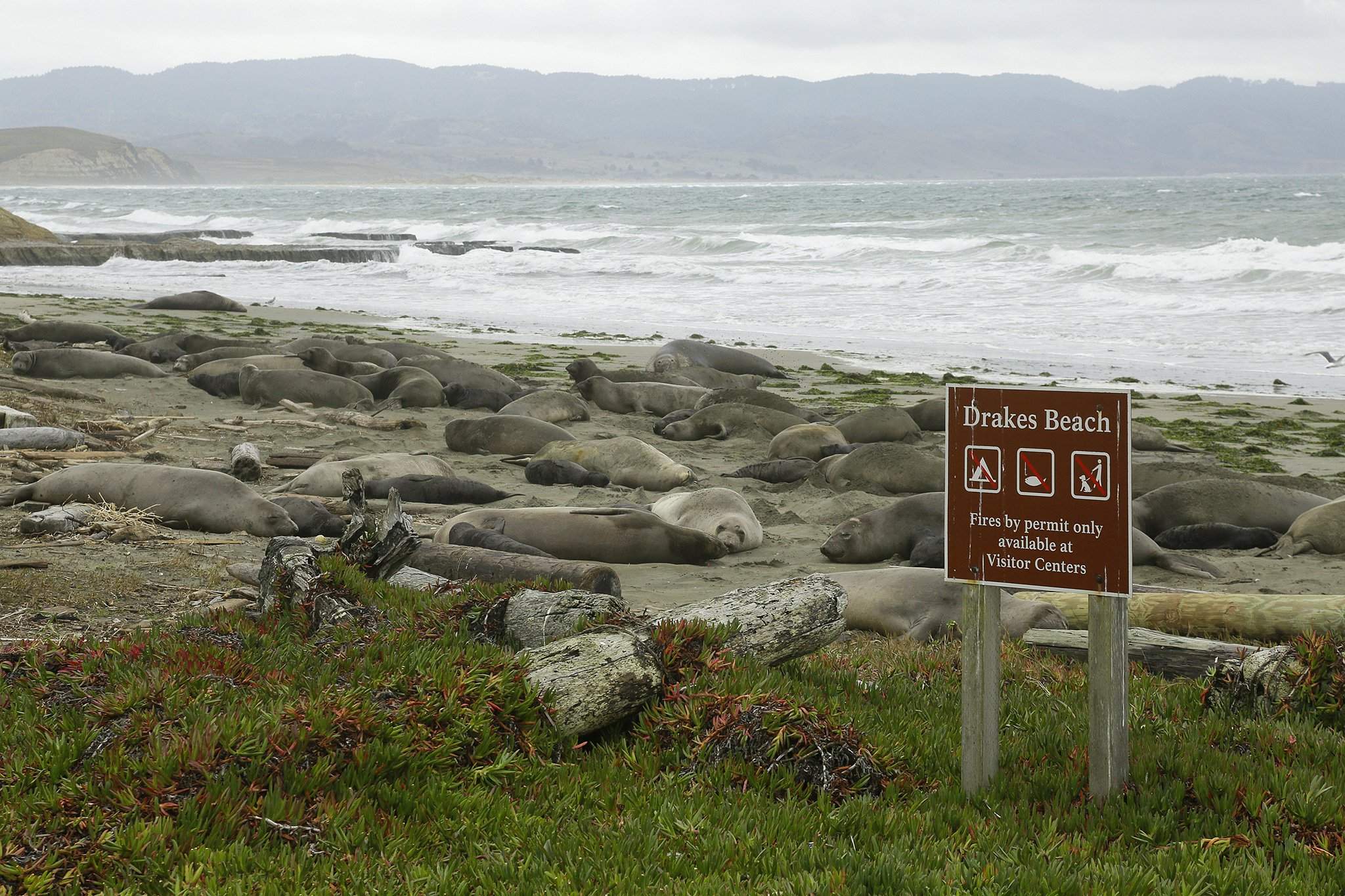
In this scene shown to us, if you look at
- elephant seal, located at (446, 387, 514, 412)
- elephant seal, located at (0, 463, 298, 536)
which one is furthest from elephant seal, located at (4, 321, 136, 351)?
elephant seal, located at (0, 463, 298, 536)

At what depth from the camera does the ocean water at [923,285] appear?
70.3 feet

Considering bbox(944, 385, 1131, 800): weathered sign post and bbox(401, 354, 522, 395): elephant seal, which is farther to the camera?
bbox(401, 354, 522, 395): elephant seal

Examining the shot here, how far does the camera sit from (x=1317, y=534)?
28.7 ft

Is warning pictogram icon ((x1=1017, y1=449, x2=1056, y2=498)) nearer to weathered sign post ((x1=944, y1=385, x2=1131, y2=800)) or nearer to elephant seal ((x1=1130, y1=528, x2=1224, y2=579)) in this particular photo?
weathered sign post ((x1=944, y1=385, x2=1131, y2=800))

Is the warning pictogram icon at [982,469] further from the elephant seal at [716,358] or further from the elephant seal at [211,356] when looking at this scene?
the elephant seal at [716,358]

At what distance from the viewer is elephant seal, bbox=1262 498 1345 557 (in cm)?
870

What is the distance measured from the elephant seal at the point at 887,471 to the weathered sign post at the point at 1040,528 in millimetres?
6765

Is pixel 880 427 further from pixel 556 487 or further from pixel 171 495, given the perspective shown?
pixel 171 495

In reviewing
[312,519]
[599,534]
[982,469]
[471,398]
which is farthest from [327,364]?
[982,469]

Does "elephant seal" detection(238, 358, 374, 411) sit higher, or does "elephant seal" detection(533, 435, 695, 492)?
"elephant seal" detection(238, 358, 374, 411)

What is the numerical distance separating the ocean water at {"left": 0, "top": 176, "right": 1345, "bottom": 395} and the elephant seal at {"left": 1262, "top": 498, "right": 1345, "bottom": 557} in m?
8.59

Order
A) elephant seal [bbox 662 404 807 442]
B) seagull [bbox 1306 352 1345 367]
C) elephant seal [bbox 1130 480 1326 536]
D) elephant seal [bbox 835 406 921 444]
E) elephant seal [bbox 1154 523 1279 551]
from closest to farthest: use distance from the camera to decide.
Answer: elephant seal [bbox 1154 523 1279 551] → elephant seal [bbox 1130 480 1326 536] → elephant seal [bbox 835 406 921 444] → elephant seal [bbox 662 404 807 442] → seagull [bbox 1306 352 1345 367]

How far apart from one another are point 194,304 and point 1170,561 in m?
23.2

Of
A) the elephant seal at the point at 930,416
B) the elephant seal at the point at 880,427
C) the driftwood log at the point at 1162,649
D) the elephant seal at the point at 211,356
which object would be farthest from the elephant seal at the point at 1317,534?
the elephant seal at the point at 211,356
